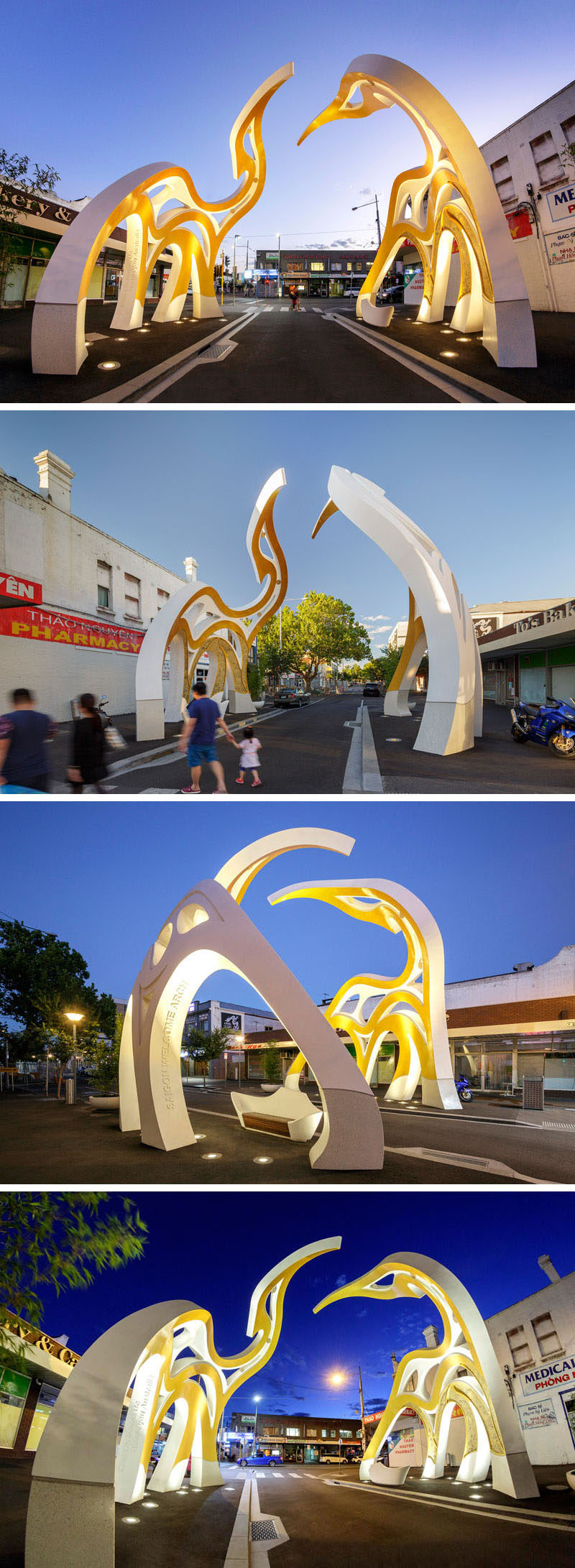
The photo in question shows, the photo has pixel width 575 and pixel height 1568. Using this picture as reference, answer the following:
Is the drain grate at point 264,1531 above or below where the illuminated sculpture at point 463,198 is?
below

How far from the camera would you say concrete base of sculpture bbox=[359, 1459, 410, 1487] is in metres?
8.94

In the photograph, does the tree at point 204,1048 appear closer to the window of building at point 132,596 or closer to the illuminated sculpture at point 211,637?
the illuminated sculpture at point 211,637

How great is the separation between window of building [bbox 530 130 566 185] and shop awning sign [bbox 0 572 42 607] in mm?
9740

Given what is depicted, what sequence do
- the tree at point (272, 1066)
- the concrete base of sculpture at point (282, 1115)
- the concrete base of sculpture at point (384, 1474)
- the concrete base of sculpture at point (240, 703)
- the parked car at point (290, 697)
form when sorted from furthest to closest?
the tree at point (272, 1066)
the parked car at point (290, 697)
the concrete base of sculpture at point (240, 703)
the concrete base of sculpture at point (384, 1474)
the concrete base of sculpture at point (282, 1115)

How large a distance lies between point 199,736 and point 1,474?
17.1 feet

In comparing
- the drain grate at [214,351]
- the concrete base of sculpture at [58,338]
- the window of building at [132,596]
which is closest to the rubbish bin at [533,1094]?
the window of building at [132,596]

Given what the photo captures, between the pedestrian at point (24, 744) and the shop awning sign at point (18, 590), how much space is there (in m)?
3.50

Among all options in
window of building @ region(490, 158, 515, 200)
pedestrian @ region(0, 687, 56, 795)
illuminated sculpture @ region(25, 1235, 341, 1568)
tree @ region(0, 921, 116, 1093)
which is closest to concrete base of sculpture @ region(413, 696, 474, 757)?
pedestrian @ region(0, 687, 56, 795)

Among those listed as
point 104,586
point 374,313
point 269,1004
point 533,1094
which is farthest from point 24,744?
point 533,1094

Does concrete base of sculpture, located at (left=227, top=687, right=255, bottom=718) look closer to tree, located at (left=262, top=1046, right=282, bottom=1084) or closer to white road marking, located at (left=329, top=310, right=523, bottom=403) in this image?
white road marking, located at (left=329, top=310, right=523, bottom=403)

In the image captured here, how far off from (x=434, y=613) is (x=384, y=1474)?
1046cm

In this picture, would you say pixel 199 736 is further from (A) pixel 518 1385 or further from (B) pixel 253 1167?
(A) pixel 518 1385

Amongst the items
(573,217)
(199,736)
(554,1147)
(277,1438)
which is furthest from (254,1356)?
(277,1438)

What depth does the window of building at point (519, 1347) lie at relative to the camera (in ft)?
38.2
